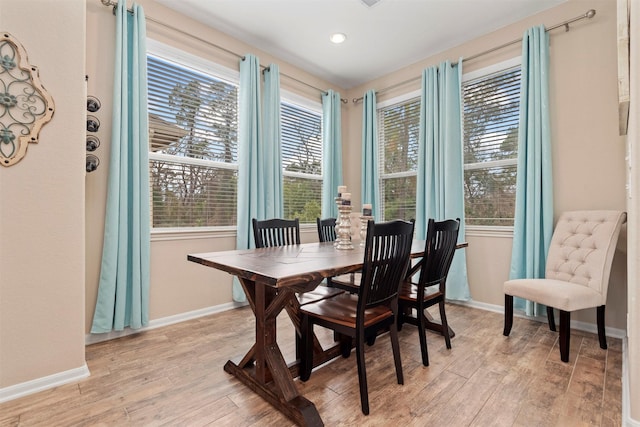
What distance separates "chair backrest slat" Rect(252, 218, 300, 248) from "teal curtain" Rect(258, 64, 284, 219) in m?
0.72

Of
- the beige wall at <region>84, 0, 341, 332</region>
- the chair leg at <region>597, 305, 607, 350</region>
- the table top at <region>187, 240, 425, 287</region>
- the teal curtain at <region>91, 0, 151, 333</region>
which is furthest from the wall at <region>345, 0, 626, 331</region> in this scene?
the teal curtain at <region>91, 0, 151, 333</region>

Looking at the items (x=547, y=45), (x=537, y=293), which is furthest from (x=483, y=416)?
(x=547, y=45)

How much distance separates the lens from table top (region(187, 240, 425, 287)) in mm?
1369

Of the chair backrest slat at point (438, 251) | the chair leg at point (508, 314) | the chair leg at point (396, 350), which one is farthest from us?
the chair leg at point (508, 314)

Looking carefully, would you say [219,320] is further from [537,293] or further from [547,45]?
[547,45]

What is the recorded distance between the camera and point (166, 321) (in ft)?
9.18

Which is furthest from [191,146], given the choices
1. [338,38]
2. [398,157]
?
[398,157]

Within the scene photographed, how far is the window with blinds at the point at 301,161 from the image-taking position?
393 centimetres

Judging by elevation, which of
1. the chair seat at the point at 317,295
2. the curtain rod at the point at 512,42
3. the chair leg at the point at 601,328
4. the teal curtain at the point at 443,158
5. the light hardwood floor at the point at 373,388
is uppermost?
the curtain rod at the point at 512,42

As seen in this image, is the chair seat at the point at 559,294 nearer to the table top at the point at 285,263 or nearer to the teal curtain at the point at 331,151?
the table top at the point at 285,263

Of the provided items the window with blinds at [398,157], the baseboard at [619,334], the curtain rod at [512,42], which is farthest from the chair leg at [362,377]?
the curtain rod at [512,42]

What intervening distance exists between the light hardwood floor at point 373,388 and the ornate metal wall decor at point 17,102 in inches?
52.8

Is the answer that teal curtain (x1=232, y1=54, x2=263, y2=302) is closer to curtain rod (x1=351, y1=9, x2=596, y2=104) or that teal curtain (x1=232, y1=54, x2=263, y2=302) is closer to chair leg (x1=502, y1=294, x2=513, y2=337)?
curtain rod (x1=351, y1=9, x2=596, y2=104)

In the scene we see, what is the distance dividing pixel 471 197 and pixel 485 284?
0.91 m
